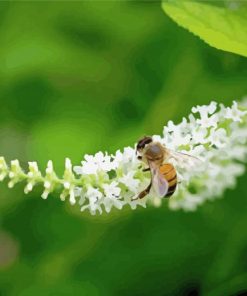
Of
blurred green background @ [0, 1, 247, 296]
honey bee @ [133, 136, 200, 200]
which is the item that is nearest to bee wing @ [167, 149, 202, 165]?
honey bee @ [133, 136, 200, 200]

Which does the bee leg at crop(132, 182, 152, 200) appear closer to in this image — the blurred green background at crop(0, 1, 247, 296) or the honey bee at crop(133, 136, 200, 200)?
the honey bee at crop(133, 136, 200, 200)

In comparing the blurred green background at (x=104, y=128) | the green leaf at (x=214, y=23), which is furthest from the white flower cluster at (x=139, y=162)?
the blurred green background at (x=104, y=128)

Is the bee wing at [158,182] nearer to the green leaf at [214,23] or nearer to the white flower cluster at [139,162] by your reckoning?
the white flower cluster at [139,162]

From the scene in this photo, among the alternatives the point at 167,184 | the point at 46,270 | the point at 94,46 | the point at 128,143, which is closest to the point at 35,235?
the point at 46,270

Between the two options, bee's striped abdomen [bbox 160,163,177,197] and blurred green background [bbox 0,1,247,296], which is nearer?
bee's striped abdomen [bbox 160,163,177,197]

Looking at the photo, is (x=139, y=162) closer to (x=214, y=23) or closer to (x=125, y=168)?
(x=125, y=168)

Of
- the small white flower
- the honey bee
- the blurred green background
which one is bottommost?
the blurred green background

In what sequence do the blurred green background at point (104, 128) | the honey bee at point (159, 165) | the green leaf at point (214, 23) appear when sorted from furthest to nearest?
A: the blurred green background at point (104, 128), the honey bee at point (159, 165), the green leaf at point (214, 23)

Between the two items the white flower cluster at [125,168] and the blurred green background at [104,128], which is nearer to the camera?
the white flower cluster at [125,168]
